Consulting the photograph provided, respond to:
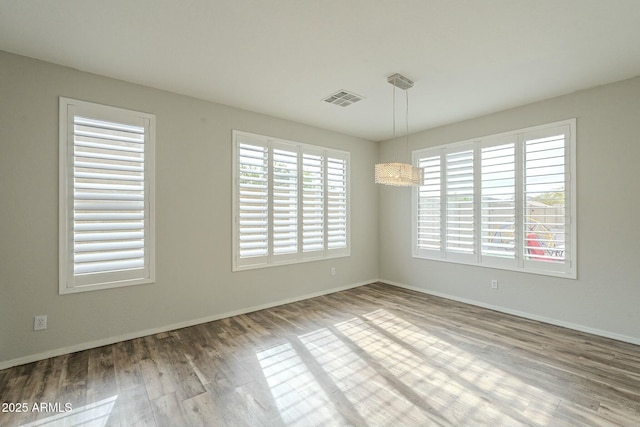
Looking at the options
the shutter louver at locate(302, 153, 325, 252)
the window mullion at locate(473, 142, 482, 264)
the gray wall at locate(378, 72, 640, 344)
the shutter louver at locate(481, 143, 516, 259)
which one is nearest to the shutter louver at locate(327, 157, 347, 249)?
the shutter louver at locate(302, 153, 325, 252)

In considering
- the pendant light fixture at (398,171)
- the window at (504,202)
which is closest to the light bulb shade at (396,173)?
the pendant light fixture at (398,171)

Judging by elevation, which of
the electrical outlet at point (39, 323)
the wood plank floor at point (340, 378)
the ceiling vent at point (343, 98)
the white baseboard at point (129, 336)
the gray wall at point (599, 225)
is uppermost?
the ceiling vent at point (343, 98)

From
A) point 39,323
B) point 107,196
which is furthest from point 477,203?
point 39,323

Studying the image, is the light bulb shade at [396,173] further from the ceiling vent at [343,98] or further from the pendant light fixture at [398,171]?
the ceiling vent at [343,98]

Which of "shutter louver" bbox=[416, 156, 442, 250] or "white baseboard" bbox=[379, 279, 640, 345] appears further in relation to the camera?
"shutter louver" bbox=[416, 156, 442, 250]

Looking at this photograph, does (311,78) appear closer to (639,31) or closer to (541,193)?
(639,31)

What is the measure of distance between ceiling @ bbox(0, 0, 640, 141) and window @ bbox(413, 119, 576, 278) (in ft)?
2.40

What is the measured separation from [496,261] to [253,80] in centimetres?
399

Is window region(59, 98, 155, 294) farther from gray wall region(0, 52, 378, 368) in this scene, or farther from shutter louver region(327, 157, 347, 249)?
shutter louver region(327, 157, 347, 249)

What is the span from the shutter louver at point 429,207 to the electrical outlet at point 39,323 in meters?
4.95

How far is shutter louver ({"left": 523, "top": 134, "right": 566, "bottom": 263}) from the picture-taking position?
355cm

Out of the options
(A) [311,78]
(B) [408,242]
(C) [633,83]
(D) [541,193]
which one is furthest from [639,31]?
(B) [408,242]

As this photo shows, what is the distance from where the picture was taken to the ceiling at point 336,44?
207 cm

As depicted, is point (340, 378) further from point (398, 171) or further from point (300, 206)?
point (300, 206)
